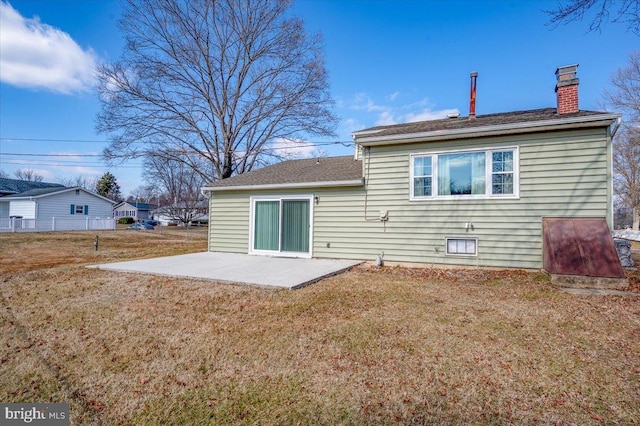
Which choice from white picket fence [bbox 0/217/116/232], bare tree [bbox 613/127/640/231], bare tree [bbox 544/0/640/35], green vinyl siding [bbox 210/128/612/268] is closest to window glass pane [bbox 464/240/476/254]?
green vinyl siding [bbox 210/128/612/268]

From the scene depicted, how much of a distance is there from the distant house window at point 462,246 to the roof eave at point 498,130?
8.46ft

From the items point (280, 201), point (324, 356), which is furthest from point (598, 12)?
point (280, 201)

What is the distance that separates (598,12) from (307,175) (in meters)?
7.14

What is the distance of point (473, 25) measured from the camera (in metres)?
11.0

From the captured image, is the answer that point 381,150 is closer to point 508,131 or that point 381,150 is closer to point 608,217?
point 508,131

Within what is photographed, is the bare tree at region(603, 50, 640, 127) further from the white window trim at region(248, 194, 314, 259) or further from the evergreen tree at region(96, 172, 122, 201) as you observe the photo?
the evergreen tree at region(96, 172, 122, 201)

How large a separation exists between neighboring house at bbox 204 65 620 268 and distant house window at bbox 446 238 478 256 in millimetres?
24

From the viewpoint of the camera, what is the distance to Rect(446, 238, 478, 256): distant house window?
24.4 feet

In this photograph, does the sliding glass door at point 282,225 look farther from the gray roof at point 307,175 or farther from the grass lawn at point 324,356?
the grass lawn at point 324,356

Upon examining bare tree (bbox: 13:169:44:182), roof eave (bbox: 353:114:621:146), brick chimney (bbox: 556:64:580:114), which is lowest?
roof eave (bbox: 353:114:621:146)

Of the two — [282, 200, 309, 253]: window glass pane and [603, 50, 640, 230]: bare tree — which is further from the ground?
[603, 50, 640, 230]: bare tree

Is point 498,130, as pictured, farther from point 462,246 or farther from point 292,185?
point 292,185

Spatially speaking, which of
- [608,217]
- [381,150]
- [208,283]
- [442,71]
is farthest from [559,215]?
[442,71]

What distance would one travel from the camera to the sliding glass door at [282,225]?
30.4 ft
